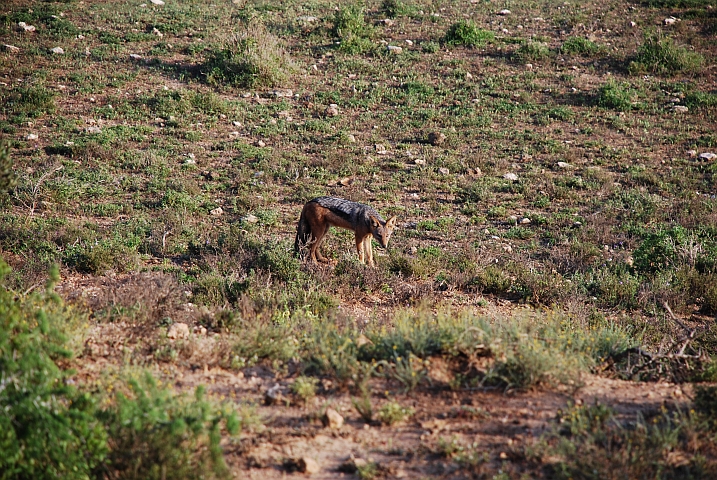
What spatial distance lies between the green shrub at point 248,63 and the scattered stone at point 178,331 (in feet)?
34.3

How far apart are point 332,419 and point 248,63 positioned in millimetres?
12555

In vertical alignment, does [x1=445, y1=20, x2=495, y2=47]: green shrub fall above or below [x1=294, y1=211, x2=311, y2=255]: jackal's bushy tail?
above

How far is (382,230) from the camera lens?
1002 centimetres

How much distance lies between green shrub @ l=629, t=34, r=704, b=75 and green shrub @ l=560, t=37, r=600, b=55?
3.88ft

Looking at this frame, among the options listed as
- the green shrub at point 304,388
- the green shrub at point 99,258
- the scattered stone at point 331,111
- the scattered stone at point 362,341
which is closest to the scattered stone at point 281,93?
the scattered stone at point 331,111

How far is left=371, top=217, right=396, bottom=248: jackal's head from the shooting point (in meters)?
9.94

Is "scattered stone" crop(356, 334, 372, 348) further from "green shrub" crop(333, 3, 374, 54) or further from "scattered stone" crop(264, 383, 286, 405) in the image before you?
"green shrub" crop(333, 3, 374, 54)

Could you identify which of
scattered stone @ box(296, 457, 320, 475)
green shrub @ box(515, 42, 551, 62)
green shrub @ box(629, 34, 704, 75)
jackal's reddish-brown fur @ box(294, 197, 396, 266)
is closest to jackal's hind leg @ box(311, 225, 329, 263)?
jackal's reddish-brown fur @ box(294, 197, 396, 266)

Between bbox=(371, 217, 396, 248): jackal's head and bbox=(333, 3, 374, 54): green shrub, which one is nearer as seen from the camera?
bbox=(371, 217, 396, 248): jackal's head

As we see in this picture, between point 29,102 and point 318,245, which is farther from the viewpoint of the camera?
point 29,102

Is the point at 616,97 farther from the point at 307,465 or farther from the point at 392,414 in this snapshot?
the point at 307,465

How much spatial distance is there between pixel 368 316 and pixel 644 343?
129 inches

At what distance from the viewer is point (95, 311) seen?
274 inches

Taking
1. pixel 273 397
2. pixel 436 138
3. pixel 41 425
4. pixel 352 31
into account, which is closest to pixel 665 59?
pixel 436 138
